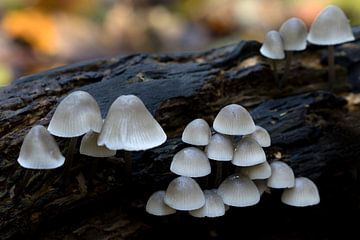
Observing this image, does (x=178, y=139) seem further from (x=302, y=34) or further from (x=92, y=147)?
(x=302, y=34)

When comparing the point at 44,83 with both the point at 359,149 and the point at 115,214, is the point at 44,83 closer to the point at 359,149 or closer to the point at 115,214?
the point at 115,214

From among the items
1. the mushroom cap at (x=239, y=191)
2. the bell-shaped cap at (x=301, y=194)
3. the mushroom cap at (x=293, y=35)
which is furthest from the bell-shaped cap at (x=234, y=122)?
the mushroom cap at (x=293, y=35)

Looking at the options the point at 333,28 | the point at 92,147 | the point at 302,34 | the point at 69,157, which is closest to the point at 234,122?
the point at 92,147

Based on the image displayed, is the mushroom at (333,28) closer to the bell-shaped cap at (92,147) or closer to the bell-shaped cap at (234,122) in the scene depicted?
the bell-shaped cap at (234,122)

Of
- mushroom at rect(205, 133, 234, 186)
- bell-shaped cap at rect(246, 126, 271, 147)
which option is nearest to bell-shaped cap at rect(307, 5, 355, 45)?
bell-shaped cap at rect(246, 126, 271, 147)

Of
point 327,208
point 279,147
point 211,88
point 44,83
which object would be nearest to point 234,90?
point 211,88
